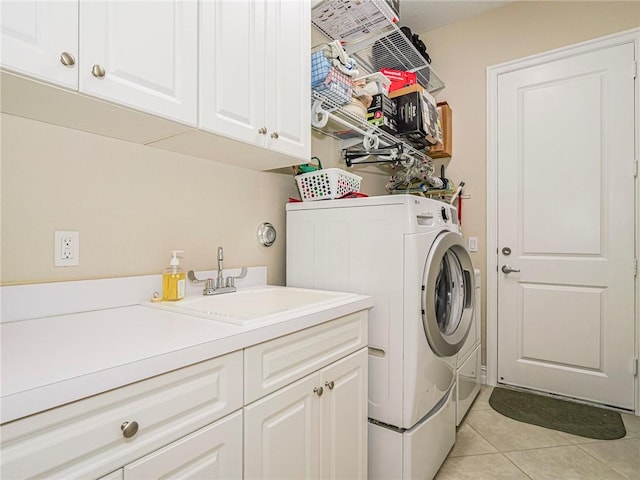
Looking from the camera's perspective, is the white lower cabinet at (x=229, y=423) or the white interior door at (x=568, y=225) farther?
the white interior door at (x=568, y=225)

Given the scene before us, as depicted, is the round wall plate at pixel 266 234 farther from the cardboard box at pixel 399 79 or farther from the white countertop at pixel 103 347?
the cardboard box at pixel 399 79

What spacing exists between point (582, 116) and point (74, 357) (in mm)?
3167

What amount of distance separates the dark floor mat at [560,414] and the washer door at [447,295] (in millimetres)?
901

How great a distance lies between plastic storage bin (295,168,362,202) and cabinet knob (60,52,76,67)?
1.06 metres

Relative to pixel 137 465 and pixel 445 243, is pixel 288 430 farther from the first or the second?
pixel 445 243

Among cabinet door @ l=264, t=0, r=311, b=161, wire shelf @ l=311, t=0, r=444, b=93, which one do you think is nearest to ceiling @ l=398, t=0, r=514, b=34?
wire shelf @ l=311, t=0, r=444, b=93

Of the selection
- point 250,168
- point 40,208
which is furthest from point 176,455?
point 250,168

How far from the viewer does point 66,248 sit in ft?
3.67

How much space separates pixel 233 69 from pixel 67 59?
1.74 ft

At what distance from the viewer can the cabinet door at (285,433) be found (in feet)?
3.06

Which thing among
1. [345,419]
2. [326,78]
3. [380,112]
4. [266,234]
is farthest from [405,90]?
[345,419]

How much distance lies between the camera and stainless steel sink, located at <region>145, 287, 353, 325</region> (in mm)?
1062

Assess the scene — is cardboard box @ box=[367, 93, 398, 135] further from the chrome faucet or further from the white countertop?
the white countertop

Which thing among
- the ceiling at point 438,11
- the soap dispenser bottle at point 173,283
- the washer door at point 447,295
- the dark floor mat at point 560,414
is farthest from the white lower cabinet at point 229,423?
the ceiling at point 438,11
